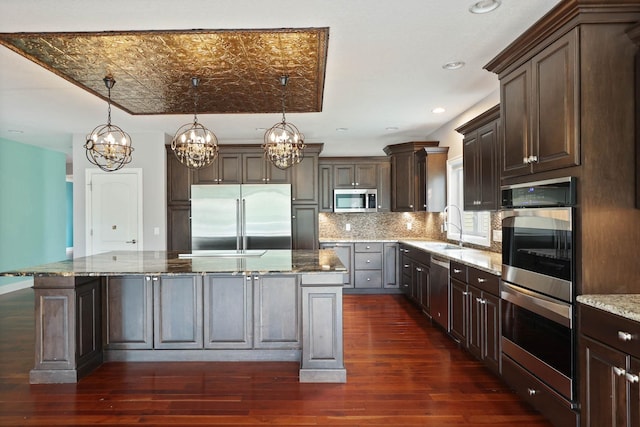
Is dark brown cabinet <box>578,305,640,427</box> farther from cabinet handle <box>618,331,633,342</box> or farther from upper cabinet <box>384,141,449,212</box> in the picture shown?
upper cabinet <box>384,141,449,212</box>

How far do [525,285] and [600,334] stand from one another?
2.07ft

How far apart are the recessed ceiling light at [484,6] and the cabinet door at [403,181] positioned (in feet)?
12.2

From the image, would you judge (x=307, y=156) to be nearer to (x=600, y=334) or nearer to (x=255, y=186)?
(x=255, y=186)

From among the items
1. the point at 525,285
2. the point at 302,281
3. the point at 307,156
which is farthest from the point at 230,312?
the point at 307,156

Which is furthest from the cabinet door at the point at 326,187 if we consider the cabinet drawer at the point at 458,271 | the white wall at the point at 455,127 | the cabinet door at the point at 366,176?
the cabinet drawer at the point at 458,271

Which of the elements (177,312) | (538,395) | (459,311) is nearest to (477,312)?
(459,311)

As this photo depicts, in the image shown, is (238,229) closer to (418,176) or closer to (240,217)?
(240,217)

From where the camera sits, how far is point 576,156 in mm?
2070

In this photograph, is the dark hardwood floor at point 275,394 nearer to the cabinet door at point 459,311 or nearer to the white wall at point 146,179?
the cabinet door at point 459,311

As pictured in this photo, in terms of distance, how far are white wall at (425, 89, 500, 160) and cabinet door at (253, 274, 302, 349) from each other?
9.00 ft

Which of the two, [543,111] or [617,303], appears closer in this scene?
[617,303]

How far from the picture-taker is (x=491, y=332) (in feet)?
9.86

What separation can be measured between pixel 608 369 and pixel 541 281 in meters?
0.61

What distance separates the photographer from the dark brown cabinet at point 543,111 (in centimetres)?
210
